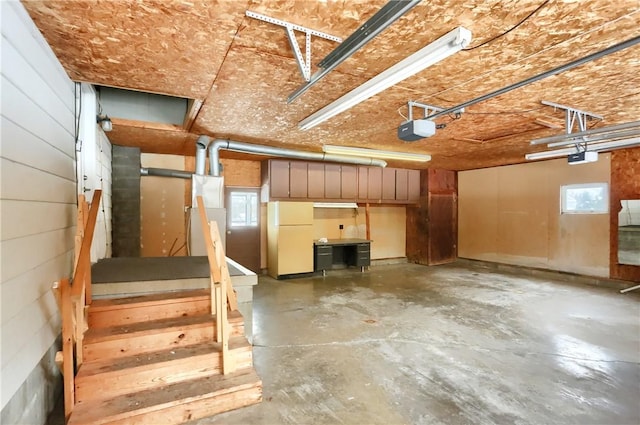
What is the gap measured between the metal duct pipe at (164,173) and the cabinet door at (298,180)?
1973 mm

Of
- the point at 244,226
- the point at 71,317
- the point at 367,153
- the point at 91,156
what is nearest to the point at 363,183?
the point at 367,153

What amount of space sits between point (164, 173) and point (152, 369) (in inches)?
169

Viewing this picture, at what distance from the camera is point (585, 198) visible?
6270 millimetres

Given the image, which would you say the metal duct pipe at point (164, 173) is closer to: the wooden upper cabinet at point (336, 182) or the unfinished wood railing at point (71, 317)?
the wooden upper cabinet at point (336, 182)

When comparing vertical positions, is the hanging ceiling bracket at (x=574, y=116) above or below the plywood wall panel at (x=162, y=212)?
above

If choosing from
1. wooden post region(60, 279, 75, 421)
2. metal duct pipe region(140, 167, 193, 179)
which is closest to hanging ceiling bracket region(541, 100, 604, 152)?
wooden post region(60, 279, 75, 421)

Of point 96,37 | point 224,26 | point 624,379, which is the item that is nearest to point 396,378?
point 624,379

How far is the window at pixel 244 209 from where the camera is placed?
6641 mm

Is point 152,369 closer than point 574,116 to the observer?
Yes

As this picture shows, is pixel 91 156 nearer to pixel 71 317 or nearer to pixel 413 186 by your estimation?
pixel 71 317

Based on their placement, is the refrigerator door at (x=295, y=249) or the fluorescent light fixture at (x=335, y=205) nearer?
the refrigerator door at (x=295, y=249)

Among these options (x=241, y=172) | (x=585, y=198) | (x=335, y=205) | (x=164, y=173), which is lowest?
(x=335, y=205)

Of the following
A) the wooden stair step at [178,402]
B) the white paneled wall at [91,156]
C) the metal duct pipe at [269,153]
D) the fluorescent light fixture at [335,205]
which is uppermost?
the metal duct pipe at [269,153]

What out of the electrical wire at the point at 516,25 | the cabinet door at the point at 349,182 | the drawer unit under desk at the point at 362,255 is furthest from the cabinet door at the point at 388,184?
the electrical wire at the point at 516,25
